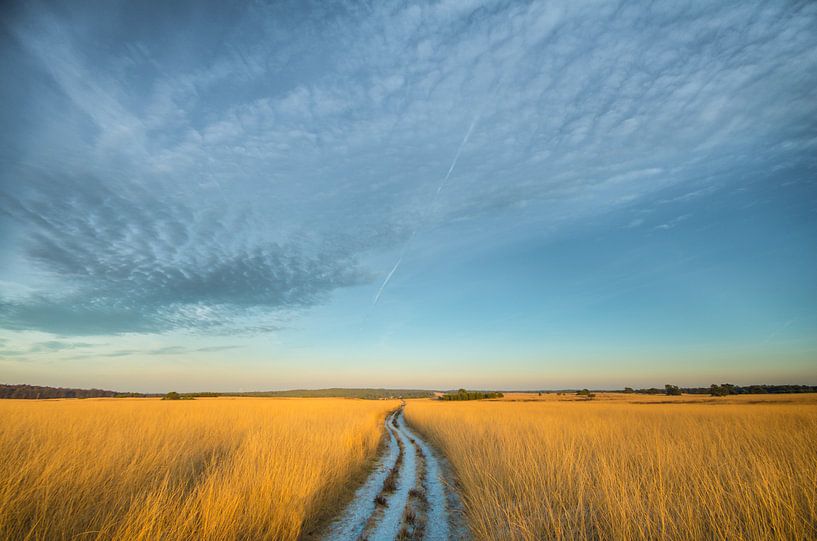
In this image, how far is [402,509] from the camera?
6.97m

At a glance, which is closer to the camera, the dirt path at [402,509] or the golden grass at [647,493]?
Answer: the golden grass at [647,493]

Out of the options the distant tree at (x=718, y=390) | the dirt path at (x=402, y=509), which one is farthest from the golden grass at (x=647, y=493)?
the distant tree at (x=718, y=390)

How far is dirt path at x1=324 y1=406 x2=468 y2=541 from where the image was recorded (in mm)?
5792

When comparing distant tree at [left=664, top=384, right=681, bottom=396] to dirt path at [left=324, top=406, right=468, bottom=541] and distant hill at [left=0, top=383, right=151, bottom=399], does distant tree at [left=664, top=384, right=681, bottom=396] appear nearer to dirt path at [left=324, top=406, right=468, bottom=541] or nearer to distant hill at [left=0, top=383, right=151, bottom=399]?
dirt path at [left=324, top=406, right=468, bottom=541]

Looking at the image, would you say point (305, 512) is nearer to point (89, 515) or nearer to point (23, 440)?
point (89, 515)

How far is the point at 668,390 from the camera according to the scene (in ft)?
244

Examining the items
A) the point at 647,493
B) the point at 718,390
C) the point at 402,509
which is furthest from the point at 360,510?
the point at 718,390

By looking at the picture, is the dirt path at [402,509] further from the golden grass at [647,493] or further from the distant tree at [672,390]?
the distant tree at [672,390]

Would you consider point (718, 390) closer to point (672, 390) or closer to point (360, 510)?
point (672, 390)

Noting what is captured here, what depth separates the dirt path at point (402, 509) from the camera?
19.0 ft

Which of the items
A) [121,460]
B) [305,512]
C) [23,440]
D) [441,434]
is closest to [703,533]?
[305,512]

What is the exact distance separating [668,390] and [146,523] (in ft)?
319

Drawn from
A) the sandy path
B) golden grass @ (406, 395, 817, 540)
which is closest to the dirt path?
the sandy path

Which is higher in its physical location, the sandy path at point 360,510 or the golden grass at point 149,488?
the golden grass at point 149,488
